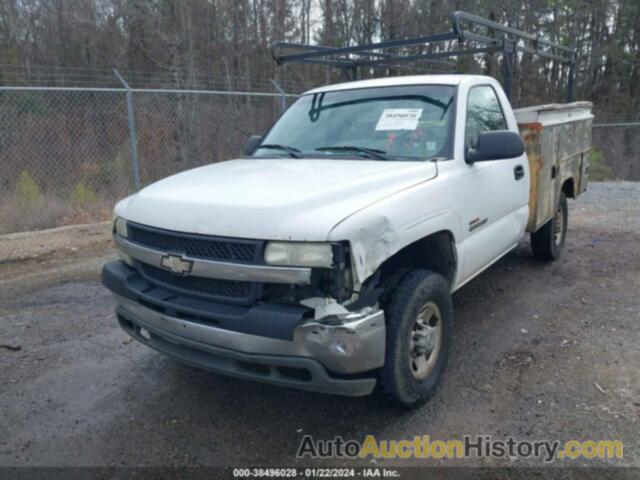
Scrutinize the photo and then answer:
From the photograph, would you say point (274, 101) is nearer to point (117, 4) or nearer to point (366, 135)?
point (117, 4)

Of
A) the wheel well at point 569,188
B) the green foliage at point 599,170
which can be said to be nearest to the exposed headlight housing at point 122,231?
the wheel well at point 569,188

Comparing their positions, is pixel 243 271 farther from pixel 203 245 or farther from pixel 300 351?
pixel 300 351

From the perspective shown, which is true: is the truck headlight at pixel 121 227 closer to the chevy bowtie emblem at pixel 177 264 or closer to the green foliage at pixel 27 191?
the chevy bowtie emblem at pixel 177 264

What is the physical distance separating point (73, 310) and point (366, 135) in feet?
10.5

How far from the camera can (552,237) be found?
567cm

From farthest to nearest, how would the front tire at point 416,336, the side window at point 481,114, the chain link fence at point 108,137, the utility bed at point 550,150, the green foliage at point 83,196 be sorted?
the chain link fence at point 108,137, the green foliage at point 83,196, the utility bed at point 550,150, the side window at point 481,114, the front tire at point 416,336

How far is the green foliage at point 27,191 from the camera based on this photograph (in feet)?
29.7

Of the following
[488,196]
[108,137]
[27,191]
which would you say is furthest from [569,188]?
[108,137]

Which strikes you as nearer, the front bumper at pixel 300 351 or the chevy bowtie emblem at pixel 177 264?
the front bumper at pixel 300 351

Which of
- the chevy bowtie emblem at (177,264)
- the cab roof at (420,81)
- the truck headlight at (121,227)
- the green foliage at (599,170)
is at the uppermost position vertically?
the cab roof at (420,81)

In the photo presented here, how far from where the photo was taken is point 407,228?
279 centimetres

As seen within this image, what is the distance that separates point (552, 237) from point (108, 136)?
11860mm

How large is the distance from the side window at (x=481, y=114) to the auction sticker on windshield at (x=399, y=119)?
408 millimetres

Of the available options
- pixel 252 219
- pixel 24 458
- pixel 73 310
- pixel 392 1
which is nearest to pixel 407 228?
pixel 252 219
